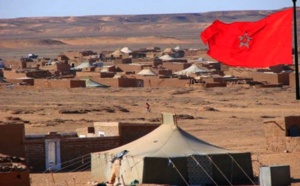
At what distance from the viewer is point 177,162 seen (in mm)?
21734

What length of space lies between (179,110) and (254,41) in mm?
32309

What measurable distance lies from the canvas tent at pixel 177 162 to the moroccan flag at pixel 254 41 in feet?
25.6

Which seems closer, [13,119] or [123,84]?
[13,119]

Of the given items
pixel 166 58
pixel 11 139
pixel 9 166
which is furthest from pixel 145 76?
pixel 9 166

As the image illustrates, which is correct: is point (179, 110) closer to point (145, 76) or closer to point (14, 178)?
point (145, 76)

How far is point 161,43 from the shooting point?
168625 millimetres

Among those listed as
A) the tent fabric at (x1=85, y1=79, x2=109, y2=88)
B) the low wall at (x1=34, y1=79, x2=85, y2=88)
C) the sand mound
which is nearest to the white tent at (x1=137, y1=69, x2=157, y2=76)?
the tent fabric at (x1=85, y1=79, x2=109, y2=88)

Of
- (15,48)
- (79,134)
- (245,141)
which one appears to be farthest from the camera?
(15,48)

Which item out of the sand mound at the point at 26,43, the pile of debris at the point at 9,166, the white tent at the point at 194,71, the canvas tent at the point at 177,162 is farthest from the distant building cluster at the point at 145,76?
the sand mound at the point at 26,43

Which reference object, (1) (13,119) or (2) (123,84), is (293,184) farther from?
(2) (123,84)

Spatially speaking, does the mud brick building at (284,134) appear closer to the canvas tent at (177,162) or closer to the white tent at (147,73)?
the canvas tent at (177,162)

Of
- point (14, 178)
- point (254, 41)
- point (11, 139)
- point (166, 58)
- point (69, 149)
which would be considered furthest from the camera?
point (166, 58)

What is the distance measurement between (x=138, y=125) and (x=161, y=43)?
141605 mm

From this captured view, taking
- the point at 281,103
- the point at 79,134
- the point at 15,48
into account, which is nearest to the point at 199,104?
the point at 281,103
